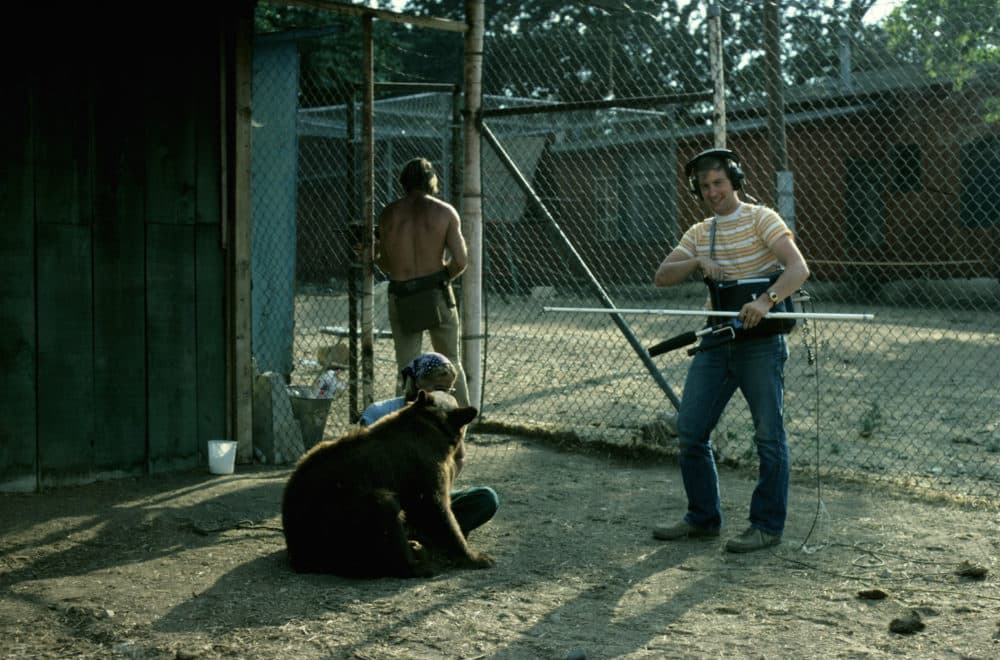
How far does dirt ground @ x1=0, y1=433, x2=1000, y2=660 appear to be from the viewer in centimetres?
412

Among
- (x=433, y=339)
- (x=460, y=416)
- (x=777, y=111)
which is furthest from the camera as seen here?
(x=777, y=111)

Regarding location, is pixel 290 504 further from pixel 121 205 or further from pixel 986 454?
pixel 986 454

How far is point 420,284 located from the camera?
7.57 m

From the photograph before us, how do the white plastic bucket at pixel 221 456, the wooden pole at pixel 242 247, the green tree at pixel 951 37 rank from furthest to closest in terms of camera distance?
1. the green tree at pixel 951 37
2. the wooden pole at pixel 242 247
3. the white plastic bucket at pixel 221 456

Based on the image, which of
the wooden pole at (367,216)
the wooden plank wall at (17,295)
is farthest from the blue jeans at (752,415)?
the wooden plank wall at (17,295)

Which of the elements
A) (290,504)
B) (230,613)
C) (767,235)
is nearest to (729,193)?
(767,235)

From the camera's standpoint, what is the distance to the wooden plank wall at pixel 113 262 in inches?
260

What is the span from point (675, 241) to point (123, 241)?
11.7m

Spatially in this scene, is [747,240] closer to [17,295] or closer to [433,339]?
[433,339]

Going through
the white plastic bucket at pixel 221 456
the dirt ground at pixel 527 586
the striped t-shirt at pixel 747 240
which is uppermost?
the striped t-shirt at pixel 747 240

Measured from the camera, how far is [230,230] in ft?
24.1

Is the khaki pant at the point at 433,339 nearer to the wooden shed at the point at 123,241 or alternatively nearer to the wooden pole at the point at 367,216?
the wooden pole at the point at 367,216

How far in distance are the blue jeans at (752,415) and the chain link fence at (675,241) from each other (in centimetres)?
34

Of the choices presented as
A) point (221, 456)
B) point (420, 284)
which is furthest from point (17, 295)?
point (420, 284)
